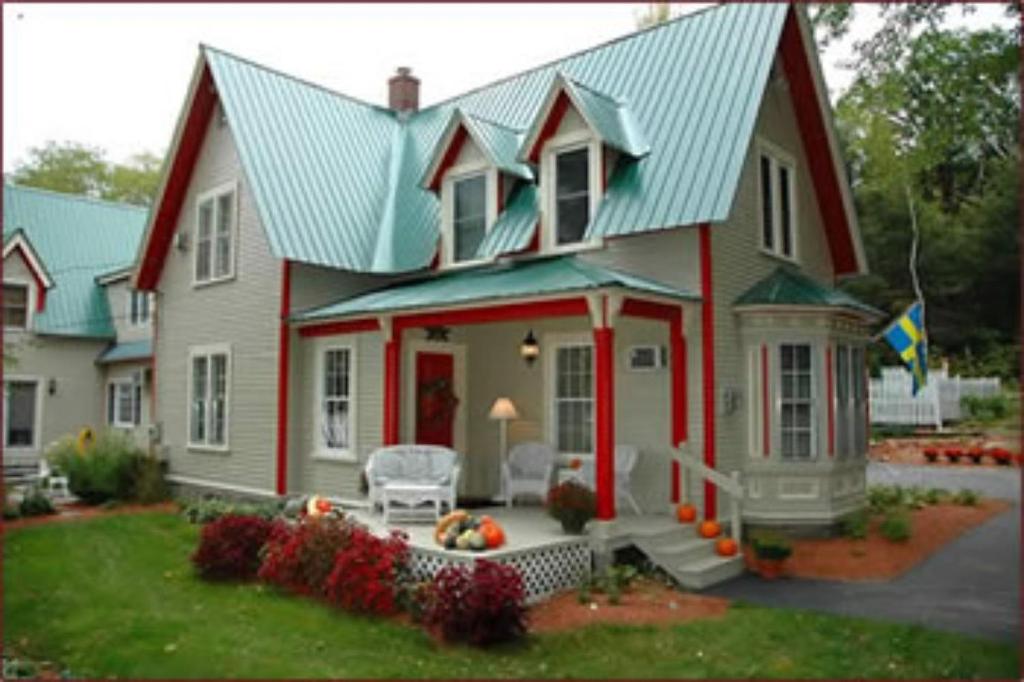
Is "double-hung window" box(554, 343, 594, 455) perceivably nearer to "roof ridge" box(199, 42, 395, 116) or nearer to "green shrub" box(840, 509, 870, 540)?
"green shrub" box(840, 509, 870, 540)

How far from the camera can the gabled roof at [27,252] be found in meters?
21.0

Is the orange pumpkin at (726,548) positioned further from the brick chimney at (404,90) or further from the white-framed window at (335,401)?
the brick chimney at (404,90)

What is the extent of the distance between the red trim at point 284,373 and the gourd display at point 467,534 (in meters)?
5.49

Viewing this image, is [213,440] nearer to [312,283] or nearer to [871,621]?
[312,283]

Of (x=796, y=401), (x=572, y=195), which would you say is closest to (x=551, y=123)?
(x=572, y=195)

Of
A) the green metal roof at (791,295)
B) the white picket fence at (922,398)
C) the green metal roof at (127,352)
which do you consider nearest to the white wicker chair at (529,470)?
the green metal roof at (791,295)

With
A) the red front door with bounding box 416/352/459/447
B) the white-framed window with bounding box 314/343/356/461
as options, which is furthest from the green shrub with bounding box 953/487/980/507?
the white-framed window with bounding box 314/343/356/461

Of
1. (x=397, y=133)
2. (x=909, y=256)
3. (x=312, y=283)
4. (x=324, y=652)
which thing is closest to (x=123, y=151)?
(x=397, y=133)

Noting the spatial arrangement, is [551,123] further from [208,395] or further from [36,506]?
[36,506]

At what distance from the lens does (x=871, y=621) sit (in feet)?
25.2

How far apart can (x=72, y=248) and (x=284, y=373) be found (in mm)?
13849

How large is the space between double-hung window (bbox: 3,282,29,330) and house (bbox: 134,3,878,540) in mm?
6709

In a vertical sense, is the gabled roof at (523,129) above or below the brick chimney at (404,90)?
below

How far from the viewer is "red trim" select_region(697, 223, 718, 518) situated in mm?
10586
